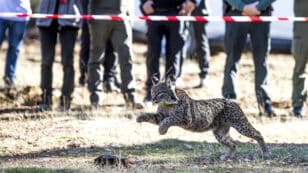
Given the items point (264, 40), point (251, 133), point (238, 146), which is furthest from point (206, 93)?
point (251, 133)

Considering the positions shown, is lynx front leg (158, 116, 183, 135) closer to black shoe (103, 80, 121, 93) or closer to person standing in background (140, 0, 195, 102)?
person standing in background (140, 0, 195, 102)

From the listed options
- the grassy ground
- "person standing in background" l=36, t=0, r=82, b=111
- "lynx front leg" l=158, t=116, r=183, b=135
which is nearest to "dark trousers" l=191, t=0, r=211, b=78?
the grassy ground

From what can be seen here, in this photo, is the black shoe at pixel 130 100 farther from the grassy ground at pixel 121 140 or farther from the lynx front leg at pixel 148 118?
the lynx front leg at pixel 148 118

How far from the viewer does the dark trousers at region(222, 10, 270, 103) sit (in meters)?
11.8

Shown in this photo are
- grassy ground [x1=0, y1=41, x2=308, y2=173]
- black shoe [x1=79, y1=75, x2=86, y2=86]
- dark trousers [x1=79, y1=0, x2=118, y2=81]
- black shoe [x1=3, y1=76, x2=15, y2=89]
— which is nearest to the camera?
grassy ground [x1=0, y1=41, x2=308, y2=173]

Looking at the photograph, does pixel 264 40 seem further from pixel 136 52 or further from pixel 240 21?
pixel 136 52

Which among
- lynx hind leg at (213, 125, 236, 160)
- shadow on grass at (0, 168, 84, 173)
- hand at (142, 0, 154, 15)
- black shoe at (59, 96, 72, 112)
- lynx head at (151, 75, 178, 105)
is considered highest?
hand at (142, 0, 154, 15)

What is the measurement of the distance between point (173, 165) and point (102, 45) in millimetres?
3868

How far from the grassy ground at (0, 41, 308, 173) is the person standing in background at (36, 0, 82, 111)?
0.27 meters

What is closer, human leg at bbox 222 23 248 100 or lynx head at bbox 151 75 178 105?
lynx head at bbox 151 75 178 105

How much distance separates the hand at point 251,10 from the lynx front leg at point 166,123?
348cm

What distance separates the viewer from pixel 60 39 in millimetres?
11961

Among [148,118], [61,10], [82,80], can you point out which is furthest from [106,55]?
[148,118]

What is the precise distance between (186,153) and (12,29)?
3.93 metres
